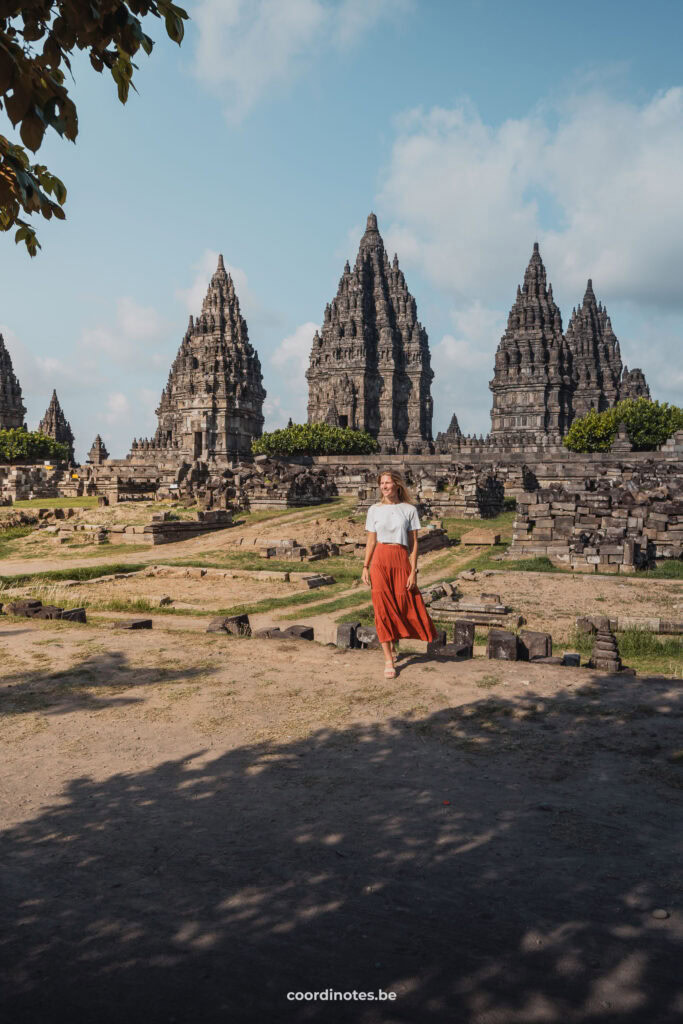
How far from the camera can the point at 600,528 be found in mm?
19375

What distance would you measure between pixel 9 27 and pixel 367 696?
17.7 ft

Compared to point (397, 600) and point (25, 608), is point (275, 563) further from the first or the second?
point (397, 600)

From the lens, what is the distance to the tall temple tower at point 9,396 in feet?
261

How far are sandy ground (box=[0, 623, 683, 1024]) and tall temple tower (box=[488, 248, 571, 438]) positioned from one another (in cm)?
6574

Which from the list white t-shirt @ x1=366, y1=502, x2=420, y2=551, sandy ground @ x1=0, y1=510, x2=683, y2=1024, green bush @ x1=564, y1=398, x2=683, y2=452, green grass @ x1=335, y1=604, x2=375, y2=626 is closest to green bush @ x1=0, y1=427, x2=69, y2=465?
green bush @ x1=564, y1=398, x2=683, y2=452

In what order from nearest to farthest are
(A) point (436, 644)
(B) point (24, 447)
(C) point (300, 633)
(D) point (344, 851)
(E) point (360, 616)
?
(D) point (344, 851) < (A) point (436, 644) < (C) point (300, 633) < (E) point (360, 616) < (B) point (24, 447)

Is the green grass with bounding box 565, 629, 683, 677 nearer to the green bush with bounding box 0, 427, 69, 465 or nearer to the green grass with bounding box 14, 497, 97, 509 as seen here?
the green grass with bounding box 14, 497, 97, 509

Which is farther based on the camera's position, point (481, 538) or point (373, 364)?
point (373, 364)

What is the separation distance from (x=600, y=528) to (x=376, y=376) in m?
63.1

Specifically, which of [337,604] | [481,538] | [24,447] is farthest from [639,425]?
[24,447]

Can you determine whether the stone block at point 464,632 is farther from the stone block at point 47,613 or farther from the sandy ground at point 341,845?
the stone block at point 47,613

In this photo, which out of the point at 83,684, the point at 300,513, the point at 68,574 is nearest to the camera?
the point at 83,684

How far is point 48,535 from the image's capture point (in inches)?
1043

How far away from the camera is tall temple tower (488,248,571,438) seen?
68.2 meters
